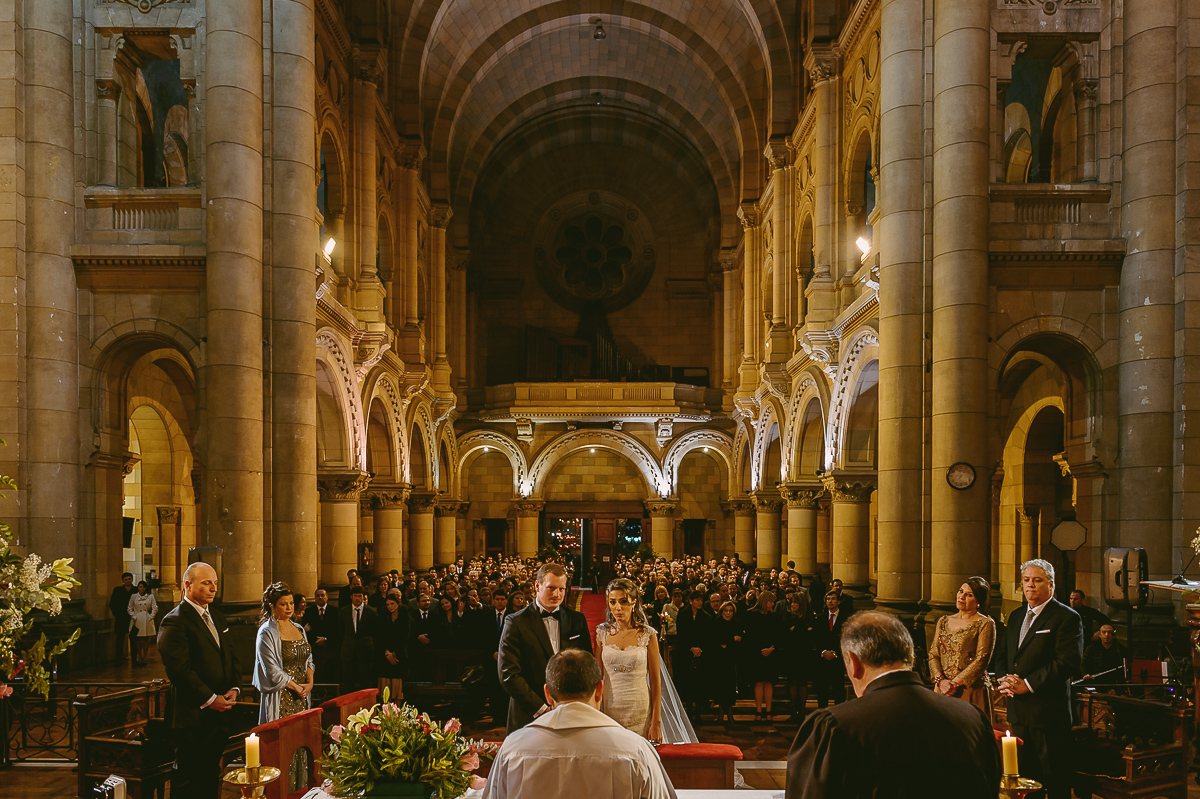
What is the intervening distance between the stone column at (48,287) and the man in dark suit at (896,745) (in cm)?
1155

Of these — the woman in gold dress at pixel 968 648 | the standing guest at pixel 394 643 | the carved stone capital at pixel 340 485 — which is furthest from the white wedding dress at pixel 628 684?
the carved stone capital at pixel 340 485

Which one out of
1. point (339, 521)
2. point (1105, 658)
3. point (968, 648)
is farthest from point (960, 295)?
point (339, 521)

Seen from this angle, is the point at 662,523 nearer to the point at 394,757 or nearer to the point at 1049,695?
the point at 1049,695

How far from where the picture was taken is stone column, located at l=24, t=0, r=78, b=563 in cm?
1192

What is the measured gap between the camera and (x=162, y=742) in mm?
6461

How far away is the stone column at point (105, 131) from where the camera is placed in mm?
12562

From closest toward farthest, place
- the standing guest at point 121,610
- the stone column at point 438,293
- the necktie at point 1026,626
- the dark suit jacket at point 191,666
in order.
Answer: the dark suit jacket at point 191,666 → the necktie at point 1026,626 → the standing guest at point 121,610 → the stone column at point 438,293

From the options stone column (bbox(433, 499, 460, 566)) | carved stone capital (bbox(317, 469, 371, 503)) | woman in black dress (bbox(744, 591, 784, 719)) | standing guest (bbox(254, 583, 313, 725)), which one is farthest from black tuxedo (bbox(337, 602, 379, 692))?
stone column (bbox(433, 499, 460, 566))

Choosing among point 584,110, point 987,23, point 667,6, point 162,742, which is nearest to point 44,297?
point 162,742

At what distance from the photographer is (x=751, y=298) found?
25234mm

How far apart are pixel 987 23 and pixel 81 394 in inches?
A: 494

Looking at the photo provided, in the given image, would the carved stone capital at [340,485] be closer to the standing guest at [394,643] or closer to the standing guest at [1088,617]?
the standing guest at [394,643]

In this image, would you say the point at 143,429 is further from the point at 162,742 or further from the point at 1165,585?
the point at 1165,585

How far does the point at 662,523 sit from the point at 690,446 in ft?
8.64
